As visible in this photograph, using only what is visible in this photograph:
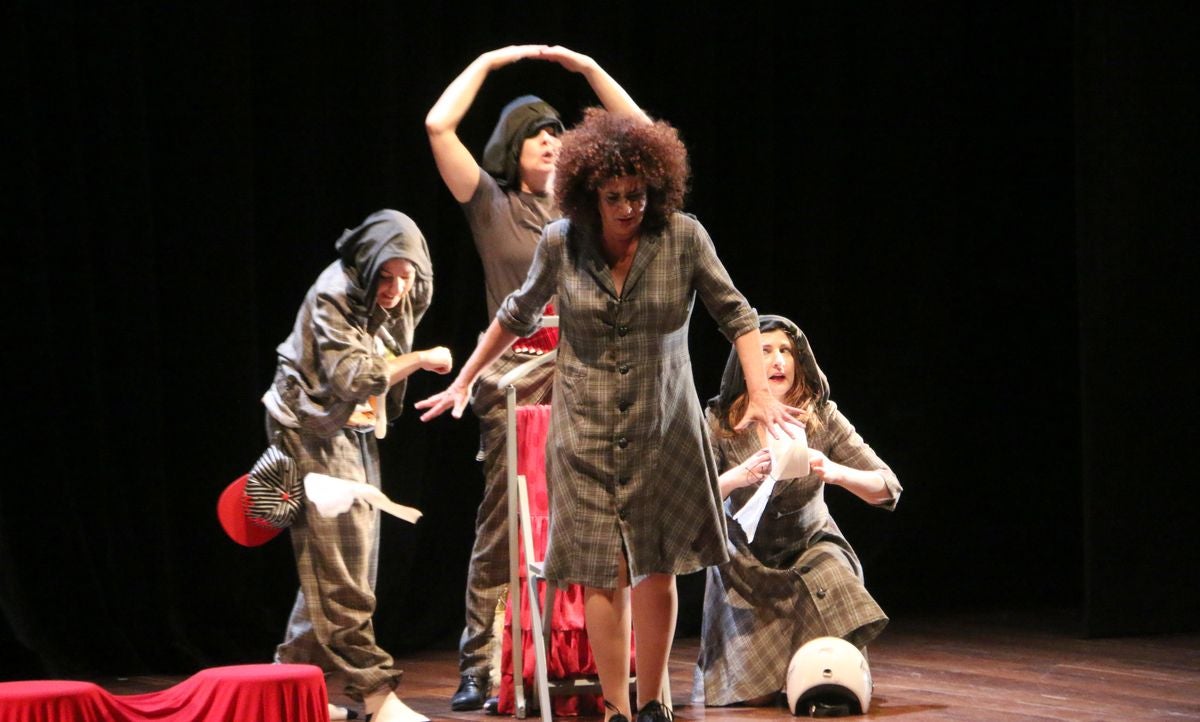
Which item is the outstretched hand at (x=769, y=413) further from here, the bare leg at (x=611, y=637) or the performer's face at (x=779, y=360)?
the performer's face at (x=779, y=360)

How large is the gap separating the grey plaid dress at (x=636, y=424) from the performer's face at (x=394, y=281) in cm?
60

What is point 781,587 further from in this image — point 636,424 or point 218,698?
point 218,698

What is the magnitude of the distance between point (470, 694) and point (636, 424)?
1222 mm

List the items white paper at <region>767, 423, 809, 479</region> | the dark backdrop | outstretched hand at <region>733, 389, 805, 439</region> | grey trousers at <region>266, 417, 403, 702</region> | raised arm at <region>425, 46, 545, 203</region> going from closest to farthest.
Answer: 1. outstretched hand at <region>733, 389, 805, 439</region>
2. white paper at <region>767, 423, 809, 479</region>
3. grey trousers at <region>266, 417, 403, 702</region>
4. raised arm at <region>425, 46, 545, 203</region>
5. the dark backdrop

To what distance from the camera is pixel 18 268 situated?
4691 millimetres

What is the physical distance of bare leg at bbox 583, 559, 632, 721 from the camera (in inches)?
132

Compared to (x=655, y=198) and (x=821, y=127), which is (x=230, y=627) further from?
(x=821, y=127)

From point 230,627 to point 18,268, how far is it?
1.30 meters

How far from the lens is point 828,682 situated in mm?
4051

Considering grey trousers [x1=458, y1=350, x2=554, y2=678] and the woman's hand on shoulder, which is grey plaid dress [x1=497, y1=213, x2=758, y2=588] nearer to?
the woman's hand on shoulder

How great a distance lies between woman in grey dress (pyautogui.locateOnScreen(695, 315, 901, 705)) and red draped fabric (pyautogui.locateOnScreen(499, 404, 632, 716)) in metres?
0.45

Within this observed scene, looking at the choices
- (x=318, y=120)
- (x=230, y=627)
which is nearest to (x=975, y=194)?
(x=318, y=120)

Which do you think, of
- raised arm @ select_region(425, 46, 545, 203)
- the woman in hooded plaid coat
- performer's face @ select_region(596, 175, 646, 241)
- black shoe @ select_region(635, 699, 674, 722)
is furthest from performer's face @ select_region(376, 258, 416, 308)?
black shoe @ select_region(635, 699, 674, 722)

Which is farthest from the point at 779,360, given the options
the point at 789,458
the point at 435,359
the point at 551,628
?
the point at 435,359
